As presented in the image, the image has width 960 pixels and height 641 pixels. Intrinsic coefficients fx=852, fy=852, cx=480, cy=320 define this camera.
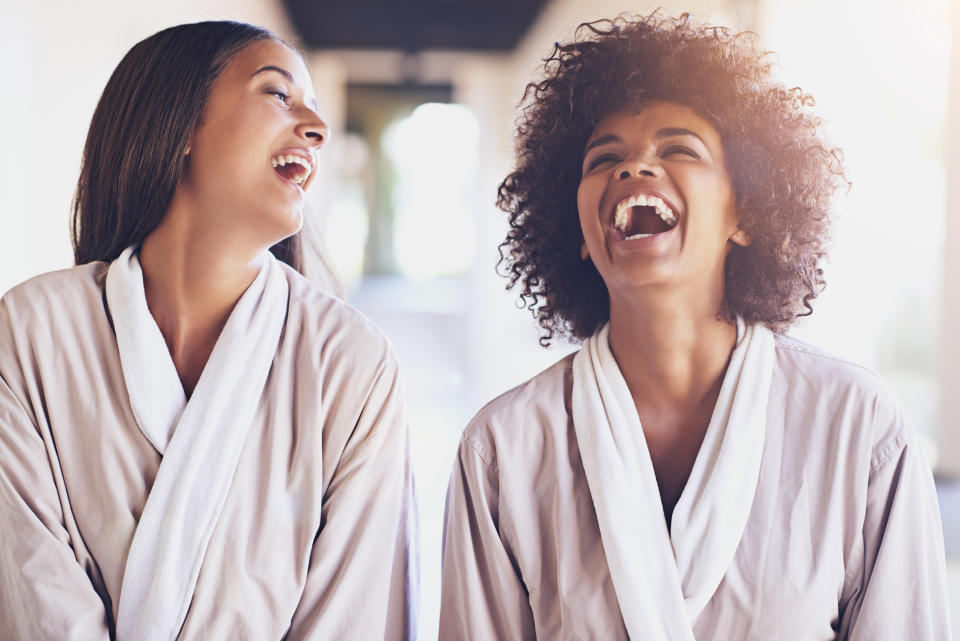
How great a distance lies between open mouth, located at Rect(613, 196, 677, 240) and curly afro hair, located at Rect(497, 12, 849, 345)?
14 centimetres

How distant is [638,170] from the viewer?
1339 mm

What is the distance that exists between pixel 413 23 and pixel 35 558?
650 centimetres

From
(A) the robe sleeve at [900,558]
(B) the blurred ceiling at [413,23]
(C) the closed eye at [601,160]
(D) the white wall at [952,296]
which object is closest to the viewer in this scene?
(A) the robe sleeve at [900,558]

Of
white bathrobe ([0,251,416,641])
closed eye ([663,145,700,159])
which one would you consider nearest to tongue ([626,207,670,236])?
closed eye ([663,145,700,159])

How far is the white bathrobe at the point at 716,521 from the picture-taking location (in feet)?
3.99

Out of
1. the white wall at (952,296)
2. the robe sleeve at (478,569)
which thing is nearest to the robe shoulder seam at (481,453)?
the robe sleeve at (478,569)

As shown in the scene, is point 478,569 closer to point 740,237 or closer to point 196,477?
point 196,477

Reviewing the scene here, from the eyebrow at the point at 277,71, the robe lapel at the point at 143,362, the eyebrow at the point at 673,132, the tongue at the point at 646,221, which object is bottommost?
the robe lapel at the point at 143,362

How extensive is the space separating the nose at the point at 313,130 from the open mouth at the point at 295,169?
0.12 feet

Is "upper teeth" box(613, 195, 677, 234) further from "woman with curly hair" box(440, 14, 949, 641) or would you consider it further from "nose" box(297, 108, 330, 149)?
"nose" box(297, 108, 330, 149)

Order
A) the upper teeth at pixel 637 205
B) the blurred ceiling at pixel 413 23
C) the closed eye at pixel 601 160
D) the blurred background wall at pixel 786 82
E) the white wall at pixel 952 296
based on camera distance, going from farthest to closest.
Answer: the blurred ceiling at pixel 413 23, the white wall at pixel 952 296, the blurred background wall at pixel 786 82, the closed eye at pixel 601 160, the upper teeth at pixel 637 205

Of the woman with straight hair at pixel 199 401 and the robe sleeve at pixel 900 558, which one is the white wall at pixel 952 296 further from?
the woman with straight hair at pixel 199 401

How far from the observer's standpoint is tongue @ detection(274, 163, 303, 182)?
1507 mm

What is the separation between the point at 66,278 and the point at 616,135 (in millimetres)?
960
